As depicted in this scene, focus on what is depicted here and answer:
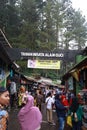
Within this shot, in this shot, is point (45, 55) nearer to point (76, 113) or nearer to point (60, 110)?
point (60, 110)

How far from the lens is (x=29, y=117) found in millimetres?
8055

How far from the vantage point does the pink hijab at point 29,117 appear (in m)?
8.02

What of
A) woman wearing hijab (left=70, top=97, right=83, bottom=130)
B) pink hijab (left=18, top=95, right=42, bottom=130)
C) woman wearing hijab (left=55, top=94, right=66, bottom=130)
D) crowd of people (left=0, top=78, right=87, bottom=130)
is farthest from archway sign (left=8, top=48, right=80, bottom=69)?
pink hijab (left=18, top=95, right=42, bottom=130)

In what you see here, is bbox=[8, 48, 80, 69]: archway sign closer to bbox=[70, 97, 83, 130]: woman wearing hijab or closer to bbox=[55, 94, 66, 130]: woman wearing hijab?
bbox=[55, 94, 66, 130]: woman wearing hijab

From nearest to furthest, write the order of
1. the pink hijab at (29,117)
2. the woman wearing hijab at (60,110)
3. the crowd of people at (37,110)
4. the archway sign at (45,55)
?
the crowd of people at (37,110)
the pink hijab at (29,117)
the woman wearing hijab at (60,110)
the archway sign at (45,55)

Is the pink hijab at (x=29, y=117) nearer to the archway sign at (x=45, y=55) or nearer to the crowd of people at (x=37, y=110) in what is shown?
the crowd of people at (x=37, y=110)

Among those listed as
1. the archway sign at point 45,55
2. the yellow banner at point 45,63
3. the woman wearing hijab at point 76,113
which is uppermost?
the archway sign at point 45,55

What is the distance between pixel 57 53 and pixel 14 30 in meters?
41.0

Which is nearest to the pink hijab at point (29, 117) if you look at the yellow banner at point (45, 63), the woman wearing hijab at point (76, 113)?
the woman wearing hijab at point (76, 113)

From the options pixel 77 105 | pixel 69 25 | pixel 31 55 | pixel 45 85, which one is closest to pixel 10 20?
pixel 45 85

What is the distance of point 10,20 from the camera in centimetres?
6147

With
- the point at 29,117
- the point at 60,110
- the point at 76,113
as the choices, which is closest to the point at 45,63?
the point at 60,110

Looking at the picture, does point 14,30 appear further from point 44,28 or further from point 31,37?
point 44,28

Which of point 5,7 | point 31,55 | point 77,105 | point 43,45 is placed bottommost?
point 77,105
